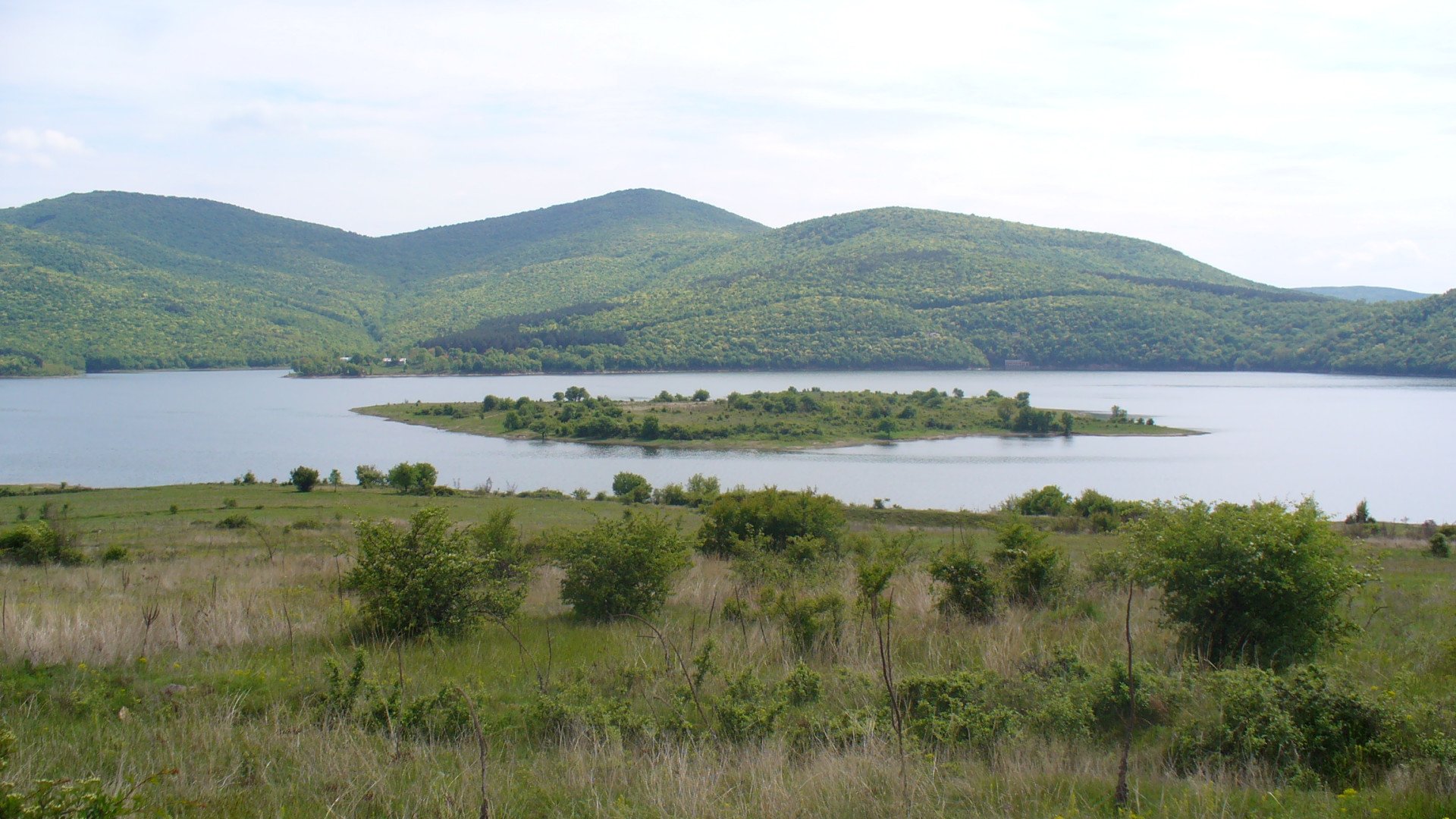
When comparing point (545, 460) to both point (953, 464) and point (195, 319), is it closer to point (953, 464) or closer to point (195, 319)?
point (953, 464)

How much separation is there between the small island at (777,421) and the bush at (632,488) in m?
27.3

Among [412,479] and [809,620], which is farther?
[412,479]

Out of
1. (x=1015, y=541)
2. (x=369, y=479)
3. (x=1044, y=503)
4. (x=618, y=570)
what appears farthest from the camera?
(x=369, y=479)

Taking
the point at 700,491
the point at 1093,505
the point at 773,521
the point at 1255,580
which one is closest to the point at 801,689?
the point at 1255,580

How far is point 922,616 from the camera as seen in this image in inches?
385

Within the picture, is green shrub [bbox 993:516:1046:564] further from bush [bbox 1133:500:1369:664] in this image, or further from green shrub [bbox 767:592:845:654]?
green shrub [bbox 767:592:845:654]

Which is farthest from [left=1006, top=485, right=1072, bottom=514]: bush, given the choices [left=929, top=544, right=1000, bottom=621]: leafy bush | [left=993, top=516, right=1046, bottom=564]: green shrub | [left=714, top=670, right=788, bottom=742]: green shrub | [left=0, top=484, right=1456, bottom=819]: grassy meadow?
[left=714, top=670, right=788, bottom=742]: green shrub

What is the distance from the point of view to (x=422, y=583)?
8.70 m

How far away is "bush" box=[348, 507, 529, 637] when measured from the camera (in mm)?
8680

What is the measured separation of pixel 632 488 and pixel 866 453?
29805mm

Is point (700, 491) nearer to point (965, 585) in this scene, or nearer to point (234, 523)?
point (234, 523)

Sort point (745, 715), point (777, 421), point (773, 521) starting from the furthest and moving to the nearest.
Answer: point (777, 421) → point (773, 521) → point (745, 715)

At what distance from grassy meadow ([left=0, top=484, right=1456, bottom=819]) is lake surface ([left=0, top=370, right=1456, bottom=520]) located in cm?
2092

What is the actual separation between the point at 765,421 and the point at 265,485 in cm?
4349
